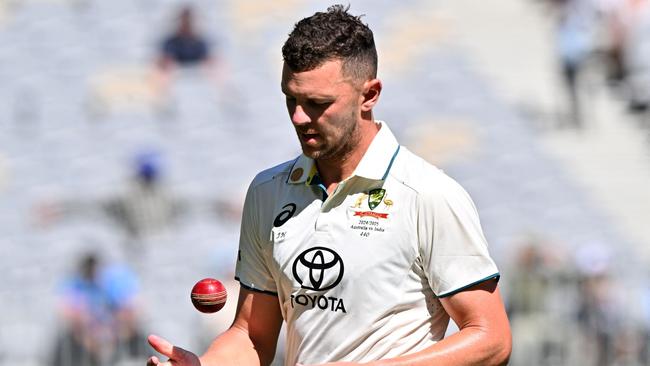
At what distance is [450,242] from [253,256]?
0.68 m

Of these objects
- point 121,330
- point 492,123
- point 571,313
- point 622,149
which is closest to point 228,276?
point 121,330

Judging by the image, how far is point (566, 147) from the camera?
12812 millimetres

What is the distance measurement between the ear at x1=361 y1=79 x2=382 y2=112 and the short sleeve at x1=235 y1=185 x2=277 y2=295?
0.50m

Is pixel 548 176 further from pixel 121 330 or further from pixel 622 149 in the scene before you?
pixel 121 330

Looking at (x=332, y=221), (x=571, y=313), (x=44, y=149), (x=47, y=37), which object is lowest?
(x=571, y=313)

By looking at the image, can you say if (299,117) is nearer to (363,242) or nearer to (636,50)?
(363,242)

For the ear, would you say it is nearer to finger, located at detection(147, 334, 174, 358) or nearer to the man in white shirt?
the man in white shirt

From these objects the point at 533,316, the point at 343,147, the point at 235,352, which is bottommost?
the point at 533,316

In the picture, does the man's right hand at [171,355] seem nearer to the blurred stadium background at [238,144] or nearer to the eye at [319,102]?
the eye at [319,102]

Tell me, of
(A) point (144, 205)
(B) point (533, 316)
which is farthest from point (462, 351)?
(A) point (144, 205)

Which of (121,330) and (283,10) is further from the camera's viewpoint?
(283,10)

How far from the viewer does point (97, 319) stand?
1005cm

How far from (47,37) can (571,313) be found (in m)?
6.61

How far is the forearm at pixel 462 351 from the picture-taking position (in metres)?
3.26
